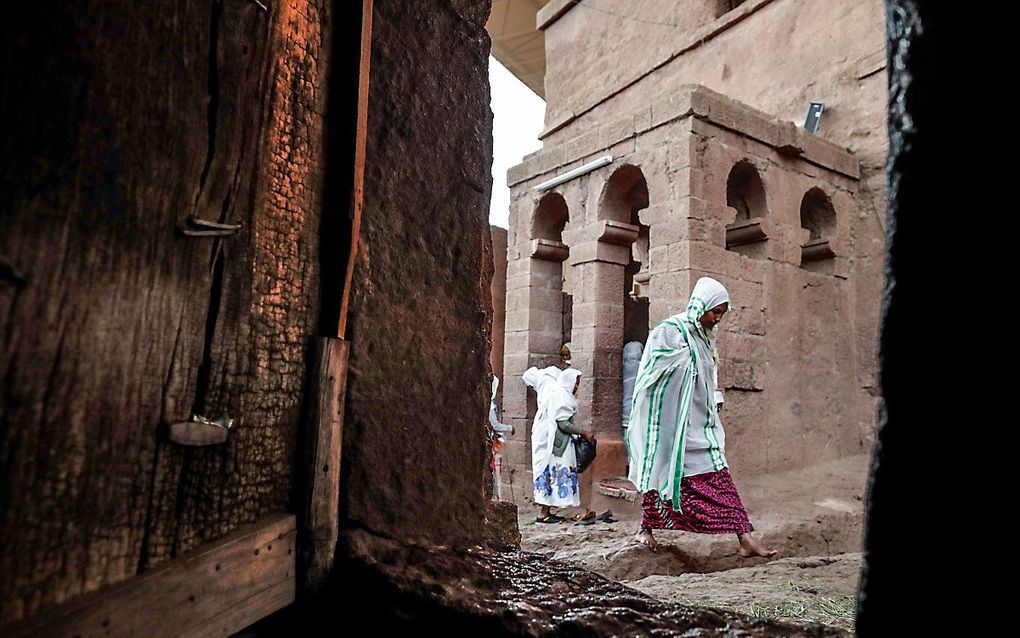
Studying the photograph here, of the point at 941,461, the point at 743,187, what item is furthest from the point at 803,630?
the point at 743,187

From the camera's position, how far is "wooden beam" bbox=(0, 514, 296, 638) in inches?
41.1

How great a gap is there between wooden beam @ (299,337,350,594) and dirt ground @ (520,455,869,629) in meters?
2.54

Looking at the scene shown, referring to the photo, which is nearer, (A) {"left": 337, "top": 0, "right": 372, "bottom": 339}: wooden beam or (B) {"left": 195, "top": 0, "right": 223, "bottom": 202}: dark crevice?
(B) {"left": 195, "top": 0, "right": 223, "bottom": 202}: dark crevice

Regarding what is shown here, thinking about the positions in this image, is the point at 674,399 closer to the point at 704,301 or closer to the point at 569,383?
the point at 704,301

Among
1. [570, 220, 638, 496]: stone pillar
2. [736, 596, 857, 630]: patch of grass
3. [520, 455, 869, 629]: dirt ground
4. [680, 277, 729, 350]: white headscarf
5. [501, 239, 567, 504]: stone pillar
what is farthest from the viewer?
[501, 239, 567, 504]: stone pillar

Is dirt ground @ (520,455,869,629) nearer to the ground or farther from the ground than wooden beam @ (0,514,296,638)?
nearer to the ground

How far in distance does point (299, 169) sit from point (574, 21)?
12.6 m

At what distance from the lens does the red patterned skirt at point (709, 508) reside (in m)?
4.48

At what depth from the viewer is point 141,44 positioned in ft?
3.77

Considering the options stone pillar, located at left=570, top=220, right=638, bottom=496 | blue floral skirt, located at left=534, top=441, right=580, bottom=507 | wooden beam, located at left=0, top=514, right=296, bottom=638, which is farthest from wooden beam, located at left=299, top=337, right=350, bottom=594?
stone pillar, located at left=570, top=220, right=638, bottom=496

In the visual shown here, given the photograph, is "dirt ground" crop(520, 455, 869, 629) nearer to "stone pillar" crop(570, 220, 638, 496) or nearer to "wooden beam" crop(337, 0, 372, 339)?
"stone pillar" crop(570, 220, 638, 496)

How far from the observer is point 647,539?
471 cm

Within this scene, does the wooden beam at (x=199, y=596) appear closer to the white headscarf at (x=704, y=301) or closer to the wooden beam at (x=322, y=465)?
the wooden beam at (x=322, y=465)

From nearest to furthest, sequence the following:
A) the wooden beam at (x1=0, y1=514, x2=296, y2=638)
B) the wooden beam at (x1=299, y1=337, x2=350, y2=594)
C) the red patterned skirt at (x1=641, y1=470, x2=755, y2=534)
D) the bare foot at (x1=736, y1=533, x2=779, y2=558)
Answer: the wooden beam at (x1=0, y1=514, x2=296, y2=638), the wooden beam at (x1=299, y1=337, x2=350, y2=594), the red patterned skirt at (x1=641, y1=470, x2=755, y2=534), the bare foot at (x1=736, y1=533, x2=779, y2=558)
